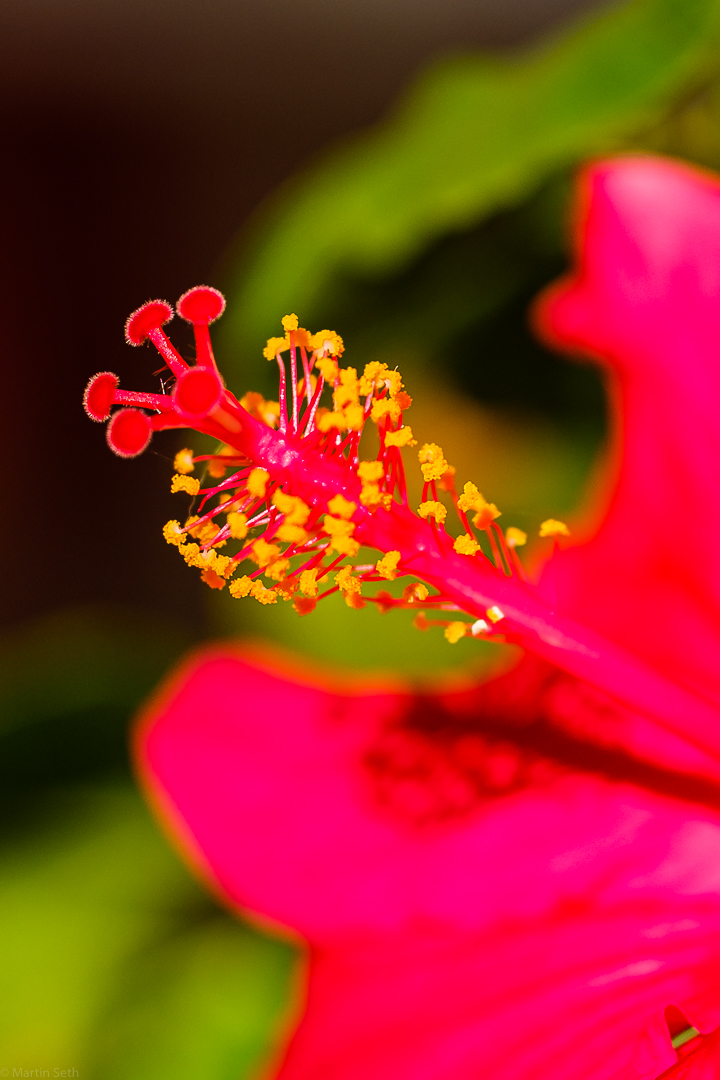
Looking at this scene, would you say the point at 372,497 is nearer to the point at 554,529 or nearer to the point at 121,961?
the point at 554,529

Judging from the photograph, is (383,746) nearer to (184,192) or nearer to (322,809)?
(322,809)

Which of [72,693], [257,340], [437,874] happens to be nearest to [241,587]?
[437,874]

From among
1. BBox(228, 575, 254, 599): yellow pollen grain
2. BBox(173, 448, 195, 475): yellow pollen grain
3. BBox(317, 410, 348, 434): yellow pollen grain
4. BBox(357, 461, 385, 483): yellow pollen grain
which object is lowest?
BBox(228, 575, 254, 599): yellow pollen grain

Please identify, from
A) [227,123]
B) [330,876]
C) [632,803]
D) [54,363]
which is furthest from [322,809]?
[227,123]

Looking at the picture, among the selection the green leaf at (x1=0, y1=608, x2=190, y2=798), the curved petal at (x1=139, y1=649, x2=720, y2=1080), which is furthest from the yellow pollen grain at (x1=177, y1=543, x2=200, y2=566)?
the green leaf at (x1=0, y1=608, x2=190, y2=798)

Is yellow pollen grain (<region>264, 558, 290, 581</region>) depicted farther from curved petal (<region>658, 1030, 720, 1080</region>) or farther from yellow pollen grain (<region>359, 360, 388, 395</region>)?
curved petal (<region>658, 1030, 720, 1080</region>)

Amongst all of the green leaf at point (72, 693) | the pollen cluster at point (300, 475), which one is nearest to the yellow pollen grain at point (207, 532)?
the pollen cluster at point (300, 475)
